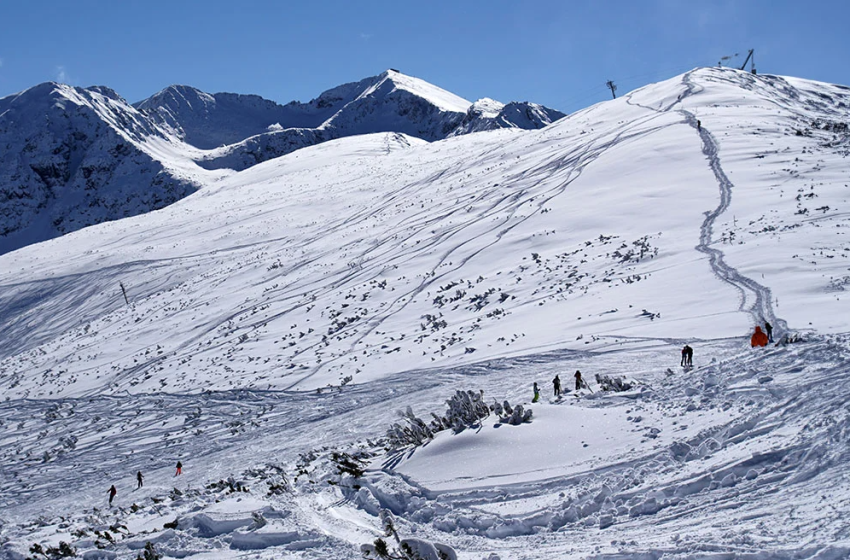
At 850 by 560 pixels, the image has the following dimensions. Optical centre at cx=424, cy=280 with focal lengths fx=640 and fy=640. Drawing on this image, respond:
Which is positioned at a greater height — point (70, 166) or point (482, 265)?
point (70, 166)

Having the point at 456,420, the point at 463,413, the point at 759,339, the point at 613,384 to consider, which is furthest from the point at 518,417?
the point at 759,339

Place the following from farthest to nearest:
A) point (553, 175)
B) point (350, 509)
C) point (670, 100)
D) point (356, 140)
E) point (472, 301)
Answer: point (356, 140) → point (670, 100) → point (553, 175) → point (472, 301) → point (350, 509)

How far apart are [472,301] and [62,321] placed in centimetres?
3431

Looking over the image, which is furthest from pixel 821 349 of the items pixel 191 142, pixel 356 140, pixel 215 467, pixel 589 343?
pixel 191 142

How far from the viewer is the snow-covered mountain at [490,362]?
10.0 meters

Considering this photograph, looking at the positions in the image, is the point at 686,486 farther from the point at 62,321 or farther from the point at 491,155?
the point at 491,155

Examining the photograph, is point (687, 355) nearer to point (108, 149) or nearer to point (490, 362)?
point (490, 362)

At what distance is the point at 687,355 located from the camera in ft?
52.1

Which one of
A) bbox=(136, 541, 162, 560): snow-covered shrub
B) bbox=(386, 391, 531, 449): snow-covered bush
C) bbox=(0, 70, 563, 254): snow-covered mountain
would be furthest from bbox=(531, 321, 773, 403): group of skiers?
bbox=(0, 70, 563, 254): snow-covered mountain

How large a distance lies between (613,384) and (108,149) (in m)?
174

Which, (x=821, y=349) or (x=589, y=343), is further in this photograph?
(x=589, y=343)

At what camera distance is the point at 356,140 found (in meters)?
111

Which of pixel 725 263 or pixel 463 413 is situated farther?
pixel 725 263

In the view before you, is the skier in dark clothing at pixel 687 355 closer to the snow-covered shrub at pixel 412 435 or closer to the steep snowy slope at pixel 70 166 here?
the snow-covered shrub at pixel 412 435
